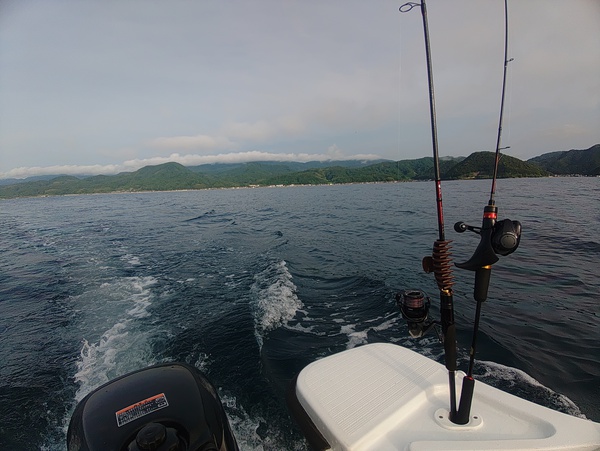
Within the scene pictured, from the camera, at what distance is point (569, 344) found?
4.84 meters

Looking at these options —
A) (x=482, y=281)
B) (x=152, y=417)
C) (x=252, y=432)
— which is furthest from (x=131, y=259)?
(x=482, y=281)

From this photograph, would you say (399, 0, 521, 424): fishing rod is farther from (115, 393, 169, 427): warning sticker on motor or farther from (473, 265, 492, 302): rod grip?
(115, 393, 169, 427): warning sticker on motor

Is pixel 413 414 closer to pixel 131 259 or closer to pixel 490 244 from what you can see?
pixel 490 244

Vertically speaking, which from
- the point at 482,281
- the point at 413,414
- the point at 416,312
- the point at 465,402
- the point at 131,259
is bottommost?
the point at 131,259

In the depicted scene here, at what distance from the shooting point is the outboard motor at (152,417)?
2039 millimetres

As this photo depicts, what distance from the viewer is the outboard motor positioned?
2039 mm

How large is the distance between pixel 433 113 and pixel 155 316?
641 cm

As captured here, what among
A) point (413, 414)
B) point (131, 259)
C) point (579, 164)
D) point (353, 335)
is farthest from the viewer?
point (579, 164)

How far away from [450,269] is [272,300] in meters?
5.23

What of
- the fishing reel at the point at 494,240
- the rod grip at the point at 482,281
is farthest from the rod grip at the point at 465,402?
the fishing reel at the point at 494,240

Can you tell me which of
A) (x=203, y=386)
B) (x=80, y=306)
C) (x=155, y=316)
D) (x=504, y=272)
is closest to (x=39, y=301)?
(x=80, y=306)

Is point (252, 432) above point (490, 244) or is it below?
below

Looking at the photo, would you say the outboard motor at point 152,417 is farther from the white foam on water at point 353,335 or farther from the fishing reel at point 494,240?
the white foam on water at point 353,335

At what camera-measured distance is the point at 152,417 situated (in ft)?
7.29
